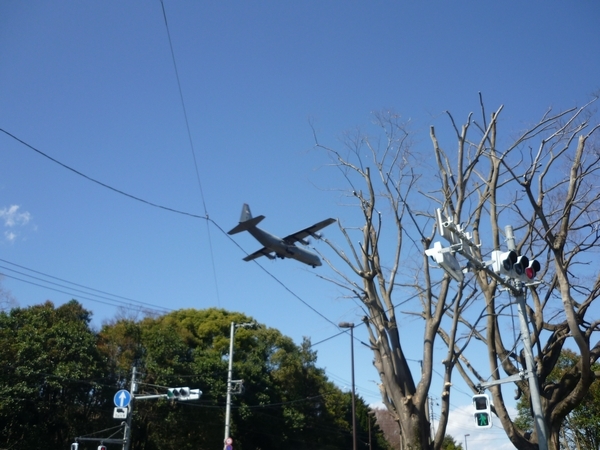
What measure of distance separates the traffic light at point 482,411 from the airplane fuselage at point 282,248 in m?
7.84

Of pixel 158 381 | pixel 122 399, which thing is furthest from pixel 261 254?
pixel 158 381

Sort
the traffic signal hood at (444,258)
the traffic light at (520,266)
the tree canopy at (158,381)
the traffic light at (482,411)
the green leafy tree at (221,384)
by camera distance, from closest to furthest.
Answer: the traffic signal hood at (444,258)
the traffic light at (520,266)
the traffic light at (482,411)
the tree canopy at (158,381)
the green leafy tree at (221,384)

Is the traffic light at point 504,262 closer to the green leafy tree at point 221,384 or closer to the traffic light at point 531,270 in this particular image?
the traffic light at point 531,270


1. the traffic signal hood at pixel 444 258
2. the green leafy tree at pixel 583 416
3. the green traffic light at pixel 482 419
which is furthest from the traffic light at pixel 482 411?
the green leafy tree at pixel 583 416

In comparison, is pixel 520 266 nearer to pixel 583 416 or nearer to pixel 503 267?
pixel 503 267

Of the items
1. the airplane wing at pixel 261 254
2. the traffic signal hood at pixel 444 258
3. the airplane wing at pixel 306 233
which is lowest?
the traffic signal hood at pixel 444 258

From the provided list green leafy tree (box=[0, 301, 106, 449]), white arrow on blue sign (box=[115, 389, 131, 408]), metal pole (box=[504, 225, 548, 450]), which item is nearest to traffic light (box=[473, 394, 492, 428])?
metal pole (box=[504, 225, 548, 450])

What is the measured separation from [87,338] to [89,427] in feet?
15.3


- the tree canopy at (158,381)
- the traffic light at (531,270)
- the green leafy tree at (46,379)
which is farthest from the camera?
the tree canopy at (158,381)

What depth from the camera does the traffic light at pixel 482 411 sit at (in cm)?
1123

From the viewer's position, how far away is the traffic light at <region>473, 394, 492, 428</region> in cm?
1123

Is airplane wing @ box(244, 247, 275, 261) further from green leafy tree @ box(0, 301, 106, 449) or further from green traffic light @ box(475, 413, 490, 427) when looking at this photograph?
green leafy tree @ box(0, 301, 106, 449)

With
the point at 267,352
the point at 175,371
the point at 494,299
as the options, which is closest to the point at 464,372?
the point at 494,299

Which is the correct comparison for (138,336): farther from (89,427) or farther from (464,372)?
(464,372)
